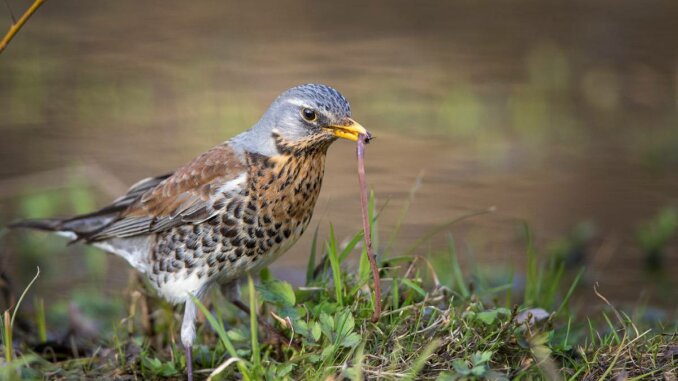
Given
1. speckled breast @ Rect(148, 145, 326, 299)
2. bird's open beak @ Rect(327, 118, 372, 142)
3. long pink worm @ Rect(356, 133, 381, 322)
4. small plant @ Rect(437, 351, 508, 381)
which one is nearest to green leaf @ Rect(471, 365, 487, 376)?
small plant @ Rect(437, 351, 508, 381)

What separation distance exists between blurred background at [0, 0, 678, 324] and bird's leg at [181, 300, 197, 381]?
1.34 metres

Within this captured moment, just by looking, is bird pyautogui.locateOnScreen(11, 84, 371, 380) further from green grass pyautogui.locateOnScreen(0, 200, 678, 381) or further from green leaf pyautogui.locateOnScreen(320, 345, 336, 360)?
green leaf pyautogui.locateOnScreen(320, 345, 336, 360)

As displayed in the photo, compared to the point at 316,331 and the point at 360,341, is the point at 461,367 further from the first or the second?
the point at 316,331

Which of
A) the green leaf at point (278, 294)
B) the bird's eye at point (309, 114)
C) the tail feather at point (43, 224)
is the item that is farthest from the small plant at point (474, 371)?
the tail feather at point (43, 224)

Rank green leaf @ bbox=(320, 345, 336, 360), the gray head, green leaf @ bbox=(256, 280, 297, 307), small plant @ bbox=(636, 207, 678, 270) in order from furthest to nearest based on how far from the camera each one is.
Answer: small plant @ bbox=(636, 207, 678, 270), the gray head, green leaf @ bbox=(256, 280, 297, 307), green leaf @ bbox=(320, 345, 336, 360)

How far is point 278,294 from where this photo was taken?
202 inches

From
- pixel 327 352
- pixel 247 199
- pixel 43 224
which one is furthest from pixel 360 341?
pixel 43 224

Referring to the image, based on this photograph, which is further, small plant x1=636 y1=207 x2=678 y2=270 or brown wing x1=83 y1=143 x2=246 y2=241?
small plant x1=636 y1=207 x2=678 y2=270

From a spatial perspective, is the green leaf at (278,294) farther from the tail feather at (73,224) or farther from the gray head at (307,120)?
the tail feather at (73,224)

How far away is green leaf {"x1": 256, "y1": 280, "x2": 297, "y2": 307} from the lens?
5090 mm

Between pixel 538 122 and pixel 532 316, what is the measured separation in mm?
5717

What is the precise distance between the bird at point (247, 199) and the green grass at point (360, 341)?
225 mm

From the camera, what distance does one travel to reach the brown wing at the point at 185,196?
543 centimetres

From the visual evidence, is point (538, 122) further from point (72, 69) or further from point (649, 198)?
point (72, 69)
